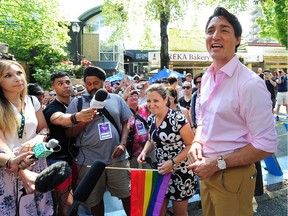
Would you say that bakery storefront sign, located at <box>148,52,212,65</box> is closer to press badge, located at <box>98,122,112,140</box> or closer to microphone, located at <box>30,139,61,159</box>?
press badge, located at <box>98,122,112,140</box>

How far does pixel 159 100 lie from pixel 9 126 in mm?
1516

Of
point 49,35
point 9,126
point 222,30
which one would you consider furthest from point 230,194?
point 49,35

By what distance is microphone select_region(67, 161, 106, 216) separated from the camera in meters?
1.27

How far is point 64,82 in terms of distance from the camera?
3.21 meters

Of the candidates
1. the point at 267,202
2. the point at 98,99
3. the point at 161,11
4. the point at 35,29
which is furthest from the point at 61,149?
the point at 35,29

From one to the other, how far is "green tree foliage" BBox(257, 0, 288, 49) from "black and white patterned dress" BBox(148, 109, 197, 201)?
504 inches

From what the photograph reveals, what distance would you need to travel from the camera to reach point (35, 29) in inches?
559

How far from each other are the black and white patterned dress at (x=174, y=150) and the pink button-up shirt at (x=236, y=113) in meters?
0.75

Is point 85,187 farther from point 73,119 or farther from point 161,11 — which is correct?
point 161,11

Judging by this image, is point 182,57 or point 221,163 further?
point 182,57

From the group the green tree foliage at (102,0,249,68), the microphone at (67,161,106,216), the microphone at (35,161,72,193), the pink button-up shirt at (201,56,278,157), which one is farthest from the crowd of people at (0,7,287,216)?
the green tree foliage at (102,0,249,68)

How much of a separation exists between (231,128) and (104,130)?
1.57m

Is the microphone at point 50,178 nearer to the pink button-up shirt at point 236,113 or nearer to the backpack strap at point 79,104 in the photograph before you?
the pink button-up shirt at point 236,113

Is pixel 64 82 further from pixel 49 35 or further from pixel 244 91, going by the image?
pixel 49 35
